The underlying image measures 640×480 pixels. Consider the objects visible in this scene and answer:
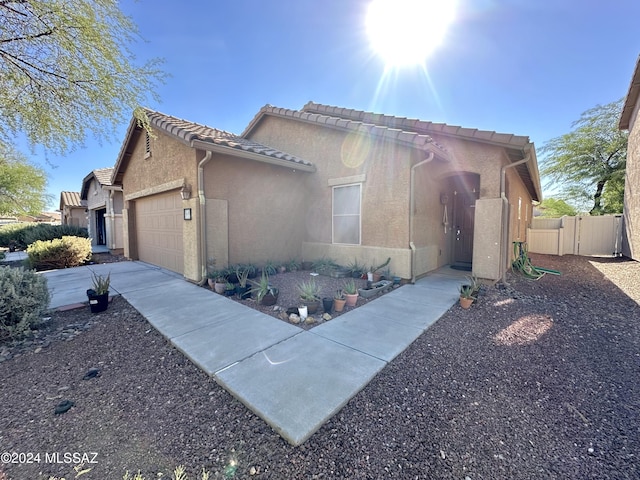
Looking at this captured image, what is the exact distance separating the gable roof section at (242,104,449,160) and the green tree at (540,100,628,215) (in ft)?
59.3

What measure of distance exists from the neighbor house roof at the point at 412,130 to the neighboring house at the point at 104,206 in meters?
8.84

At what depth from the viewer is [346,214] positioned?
820cm

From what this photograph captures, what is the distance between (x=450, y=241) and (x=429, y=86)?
507 cm

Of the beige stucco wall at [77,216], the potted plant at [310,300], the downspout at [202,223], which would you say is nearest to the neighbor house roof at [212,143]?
the downspout at [202,223]

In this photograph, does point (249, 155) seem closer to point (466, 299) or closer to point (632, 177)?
point (466, 299)

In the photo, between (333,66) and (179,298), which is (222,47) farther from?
(179,298)

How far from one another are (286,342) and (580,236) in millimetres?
16275

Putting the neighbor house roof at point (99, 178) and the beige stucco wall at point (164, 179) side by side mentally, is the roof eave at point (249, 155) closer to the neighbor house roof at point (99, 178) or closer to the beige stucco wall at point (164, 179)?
the beige stucco wall at point (164, 179)

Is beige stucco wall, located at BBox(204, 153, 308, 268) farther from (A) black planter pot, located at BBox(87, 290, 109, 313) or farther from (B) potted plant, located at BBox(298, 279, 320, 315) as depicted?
(B) potted plant, located at BBox(298, 279, 320, 315)

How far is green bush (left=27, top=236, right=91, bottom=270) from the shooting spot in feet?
32.3

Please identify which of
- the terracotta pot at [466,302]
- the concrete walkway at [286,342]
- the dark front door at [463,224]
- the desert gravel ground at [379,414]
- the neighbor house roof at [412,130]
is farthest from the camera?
the dark front door at [463,224]

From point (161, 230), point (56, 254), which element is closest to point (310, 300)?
point (161, 230)

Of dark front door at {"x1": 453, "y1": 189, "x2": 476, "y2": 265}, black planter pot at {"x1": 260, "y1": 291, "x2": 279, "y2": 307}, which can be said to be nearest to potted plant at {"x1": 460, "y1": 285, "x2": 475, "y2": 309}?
black planter pot at {"x1": 260, "y1": 291, "x2": 279, "y2": 307}

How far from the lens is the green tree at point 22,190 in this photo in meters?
17.2
